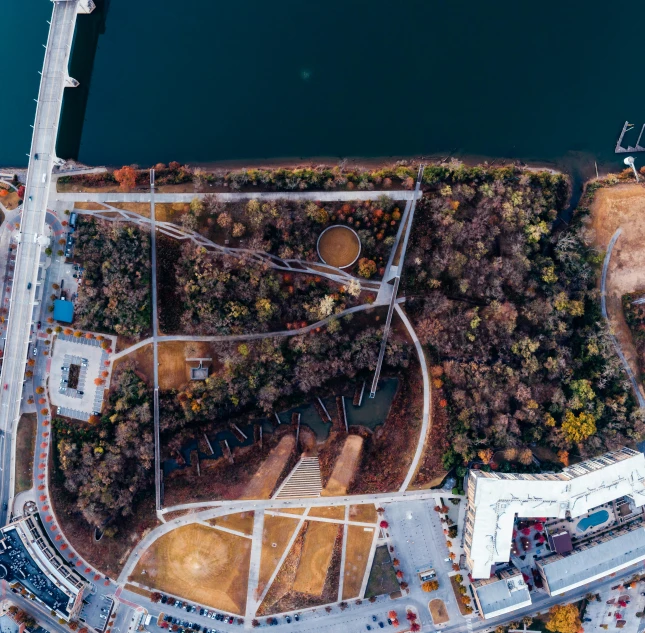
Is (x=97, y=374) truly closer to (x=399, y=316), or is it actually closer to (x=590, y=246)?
(x=399, y=316)

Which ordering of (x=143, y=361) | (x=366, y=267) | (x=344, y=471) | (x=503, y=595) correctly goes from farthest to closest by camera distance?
(x=344, y=471) < (x=143, y=361) < (x=366, y=267) < (x=503, y=595)

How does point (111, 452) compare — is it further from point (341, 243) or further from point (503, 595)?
point (503, 595)

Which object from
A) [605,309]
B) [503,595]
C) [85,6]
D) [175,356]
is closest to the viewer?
[503,595]

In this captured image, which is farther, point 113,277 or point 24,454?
point 24,454

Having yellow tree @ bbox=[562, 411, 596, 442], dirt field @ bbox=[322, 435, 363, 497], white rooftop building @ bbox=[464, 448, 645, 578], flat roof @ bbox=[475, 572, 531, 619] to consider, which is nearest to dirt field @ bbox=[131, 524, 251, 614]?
dirt field @ bbox=[322, 435, 363, 497]

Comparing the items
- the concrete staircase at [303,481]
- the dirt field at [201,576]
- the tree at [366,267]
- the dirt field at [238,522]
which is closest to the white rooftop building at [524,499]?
the concrete staircase at [303,481]

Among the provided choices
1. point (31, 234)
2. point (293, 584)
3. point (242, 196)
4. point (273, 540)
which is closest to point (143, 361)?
point (31, 234)

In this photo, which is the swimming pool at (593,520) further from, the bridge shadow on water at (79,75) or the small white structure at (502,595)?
the bridge shadow on water at (79,75)
